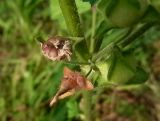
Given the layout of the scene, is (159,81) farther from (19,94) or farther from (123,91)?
(19,94)

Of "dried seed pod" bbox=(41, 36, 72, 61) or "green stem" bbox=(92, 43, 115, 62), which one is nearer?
"dried seed pod" bbox=(41, 36, 72, 61)

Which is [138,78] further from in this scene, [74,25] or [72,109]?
[72,109]

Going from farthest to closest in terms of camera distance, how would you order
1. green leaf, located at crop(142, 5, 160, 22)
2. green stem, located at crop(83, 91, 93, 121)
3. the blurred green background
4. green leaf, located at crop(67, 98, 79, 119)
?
the blurred green background, green leaf, located at crop(67, 98, 79, 119), green stem, located at crop(83, 91, 93, 121), green leaf, located at crop(142, 5, 160, 22)

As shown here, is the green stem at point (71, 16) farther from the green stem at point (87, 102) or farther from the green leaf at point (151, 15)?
the green stem at point (87, 102)

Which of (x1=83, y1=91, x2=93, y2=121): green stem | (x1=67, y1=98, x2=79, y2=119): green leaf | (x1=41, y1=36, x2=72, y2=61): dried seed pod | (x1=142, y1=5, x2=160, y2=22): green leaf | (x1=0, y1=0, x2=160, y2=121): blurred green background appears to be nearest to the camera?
(x1=41, y1=36, x2=72, y2=61): dried seed pod

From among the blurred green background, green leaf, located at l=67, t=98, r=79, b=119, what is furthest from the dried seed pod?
the blurred green background

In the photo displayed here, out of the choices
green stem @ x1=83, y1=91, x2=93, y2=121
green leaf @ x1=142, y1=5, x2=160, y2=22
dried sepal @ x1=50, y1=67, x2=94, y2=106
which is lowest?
green stem @ x1=83, y1=91, x2=93, y2=121

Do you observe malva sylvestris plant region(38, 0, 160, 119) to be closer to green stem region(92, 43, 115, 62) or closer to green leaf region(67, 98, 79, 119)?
green stem region(92, 43, 115, 62)

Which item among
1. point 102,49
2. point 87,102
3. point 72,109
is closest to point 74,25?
point 102,49

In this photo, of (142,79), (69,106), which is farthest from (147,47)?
(142,79)
